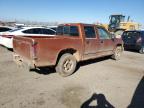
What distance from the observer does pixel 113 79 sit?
6684mm

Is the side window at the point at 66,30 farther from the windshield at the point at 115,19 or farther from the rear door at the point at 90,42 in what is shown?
the windshield at the point at 115,19

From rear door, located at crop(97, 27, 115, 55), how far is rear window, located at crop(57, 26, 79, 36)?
1.27m

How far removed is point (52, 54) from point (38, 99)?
170 cm

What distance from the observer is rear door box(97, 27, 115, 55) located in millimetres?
8250

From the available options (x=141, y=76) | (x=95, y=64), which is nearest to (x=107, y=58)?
(x=95, y=64)

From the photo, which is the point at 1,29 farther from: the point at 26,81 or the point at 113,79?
the point at 113,79

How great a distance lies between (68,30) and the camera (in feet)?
25.3

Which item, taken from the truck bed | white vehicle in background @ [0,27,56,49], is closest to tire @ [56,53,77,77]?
the truck bed

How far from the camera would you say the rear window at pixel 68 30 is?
24.1 ft

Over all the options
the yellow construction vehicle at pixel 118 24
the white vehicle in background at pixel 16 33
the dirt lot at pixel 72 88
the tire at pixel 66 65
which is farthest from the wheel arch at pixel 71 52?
the yellow construction vehicle at pixel 118 24

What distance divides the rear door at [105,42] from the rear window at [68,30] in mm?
1272

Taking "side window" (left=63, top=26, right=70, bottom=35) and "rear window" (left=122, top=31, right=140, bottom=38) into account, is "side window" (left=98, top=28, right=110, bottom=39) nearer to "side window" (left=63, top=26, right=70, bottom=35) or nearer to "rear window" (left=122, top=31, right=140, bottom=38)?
"side window" (left=63, top=26, right=70, bottom=35)

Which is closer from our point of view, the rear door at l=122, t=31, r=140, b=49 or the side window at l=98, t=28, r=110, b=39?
the side window at l=98, t=28, r=110, b=39

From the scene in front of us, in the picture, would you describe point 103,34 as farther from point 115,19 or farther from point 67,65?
point 115,19
